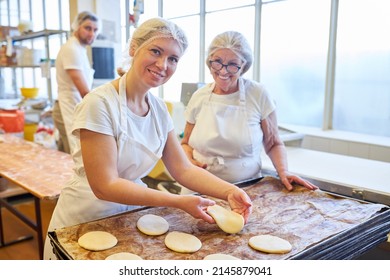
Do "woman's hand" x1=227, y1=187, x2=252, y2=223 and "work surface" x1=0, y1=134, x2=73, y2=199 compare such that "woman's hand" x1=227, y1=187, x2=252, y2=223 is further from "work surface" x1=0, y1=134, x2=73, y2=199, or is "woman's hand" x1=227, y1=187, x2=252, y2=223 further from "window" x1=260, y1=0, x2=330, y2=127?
"window" x1=260, y1=0, x2=330, y2=127

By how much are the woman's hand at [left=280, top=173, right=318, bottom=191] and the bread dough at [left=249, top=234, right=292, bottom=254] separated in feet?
1.44

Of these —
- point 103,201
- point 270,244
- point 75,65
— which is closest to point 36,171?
point 75,65

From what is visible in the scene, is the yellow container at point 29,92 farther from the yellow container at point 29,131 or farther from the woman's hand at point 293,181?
the woman's hand at point 293,181

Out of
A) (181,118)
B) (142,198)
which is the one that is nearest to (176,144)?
(142,198)

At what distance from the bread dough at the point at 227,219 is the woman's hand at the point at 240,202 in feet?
0.17

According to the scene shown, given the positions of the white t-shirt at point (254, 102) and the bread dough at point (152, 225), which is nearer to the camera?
the bread dough at point (152, 225)

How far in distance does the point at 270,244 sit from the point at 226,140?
0.62 meters

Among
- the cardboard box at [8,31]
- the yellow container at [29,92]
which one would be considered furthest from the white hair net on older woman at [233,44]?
the cardboard box at [8,31]

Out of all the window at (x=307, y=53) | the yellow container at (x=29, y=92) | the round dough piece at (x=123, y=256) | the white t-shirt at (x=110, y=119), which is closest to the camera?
the round dough piece at (x=123, y=256)

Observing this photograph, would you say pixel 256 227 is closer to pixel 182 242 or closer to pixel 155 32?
pixel 182 242

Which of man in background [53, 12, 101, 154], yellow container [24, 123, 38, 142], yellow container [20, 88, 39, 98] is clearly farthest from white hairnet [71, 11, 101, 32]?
yellow container [20, 88, 39, 98]

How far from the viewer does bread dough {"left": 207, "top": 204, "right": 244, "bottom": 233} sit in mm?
994

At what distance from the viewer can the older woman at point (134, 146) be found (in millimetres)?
965
